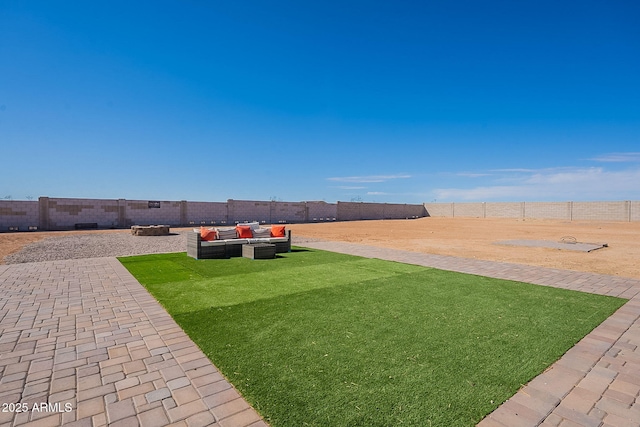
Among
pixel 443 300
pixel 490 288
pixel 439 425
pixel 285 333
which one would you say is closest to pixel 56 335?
pixel 285 333

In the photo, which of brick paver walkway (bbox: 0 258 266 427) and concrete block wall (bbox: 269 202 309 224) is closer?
brick paver walkway (bbox: 0 258 266 427)

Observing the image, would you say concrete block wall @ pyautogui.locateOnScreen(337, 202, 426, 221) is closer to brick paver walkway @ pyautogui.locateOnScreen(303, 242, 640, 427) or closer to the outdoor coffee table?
the outdoor coffee table

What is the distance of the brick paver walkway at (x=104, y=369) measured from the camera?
229 centimetres

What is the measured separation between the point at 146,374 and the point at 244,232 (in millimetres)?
7261

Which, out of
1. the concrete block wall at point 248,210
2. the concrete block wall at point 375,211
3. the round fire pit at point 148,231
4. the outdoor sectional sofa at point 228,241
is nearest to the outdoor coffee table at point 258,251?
the outdoor sectional sofa at point 228,241

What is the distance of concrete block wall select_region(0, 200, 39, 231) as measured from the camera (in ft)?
61.1

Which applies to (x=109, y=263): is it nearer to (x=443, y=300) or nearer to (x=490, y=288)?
(x=443, y=300)

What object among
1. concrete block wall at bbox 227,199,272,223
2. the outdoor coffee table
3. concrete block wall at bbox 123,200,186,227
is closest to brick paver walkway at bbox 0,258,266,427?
the outdoor coffee table

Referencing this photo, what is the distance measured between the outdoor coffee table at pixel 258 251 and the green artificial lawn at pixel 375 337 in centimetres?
185

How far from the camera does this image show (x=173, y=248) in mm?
11180

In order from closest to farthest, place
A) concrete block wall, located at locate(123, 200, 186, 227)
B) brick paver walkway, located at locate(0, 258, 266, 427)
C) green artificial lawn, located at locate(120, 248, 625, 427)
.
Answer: brick paver walkway, located at locate(0, 258, 266, 427) < green artificial lawn, located at locate(120, 248, 625, 427) < concrete block wall, located at locate(123, 200, 186, 227)

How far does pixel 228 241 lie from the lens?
29.6 feet

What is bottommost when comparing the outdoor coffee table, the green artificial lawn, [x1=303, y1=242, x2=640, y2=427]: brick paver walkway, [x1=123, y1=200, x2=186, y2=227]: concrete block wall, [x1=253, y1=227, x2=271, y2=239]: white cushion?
[x1=303, y1=242, x2=640, y2=427]: brick paver walkway

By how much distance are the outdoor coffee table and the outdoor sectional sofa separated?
15.9 inches
